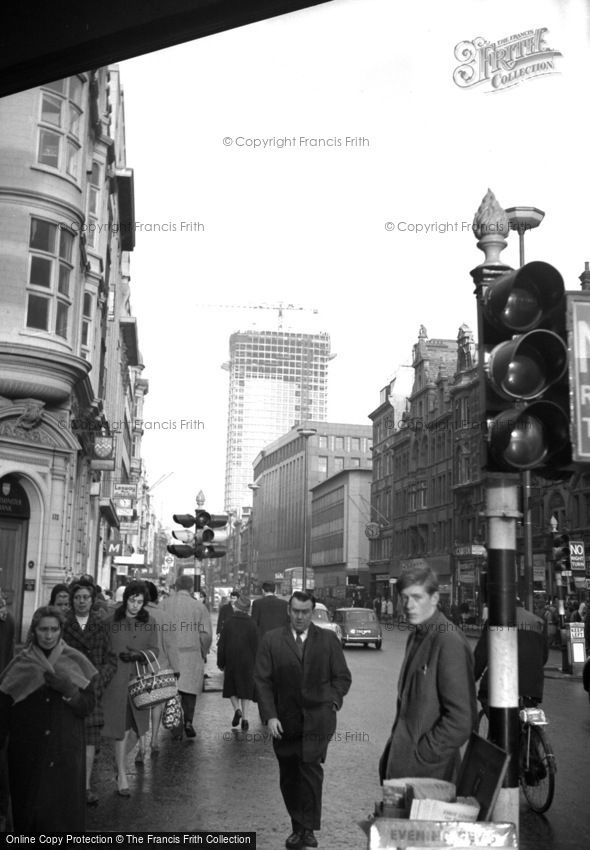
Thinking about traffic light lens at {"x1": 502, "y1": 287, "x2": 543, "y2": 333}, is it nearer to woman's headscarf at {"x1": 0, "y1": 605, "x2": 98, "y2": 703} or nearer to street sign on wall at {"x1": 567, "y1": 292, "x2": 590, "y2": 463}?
street sign on wall at {"x1": 567, "y1": 292, "x2": 590, "y2": 463}

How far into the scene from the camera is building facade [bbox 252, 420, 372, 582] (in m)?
67.4

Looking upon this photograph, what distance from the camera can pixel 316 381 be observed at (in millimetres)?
34812

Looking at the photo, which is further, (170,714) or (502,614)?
(170,714)

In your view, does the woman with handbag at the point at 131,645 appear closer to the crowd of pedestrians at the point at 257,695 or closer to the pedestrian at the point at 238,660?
the crowd of pedestrians at the point at 257,695

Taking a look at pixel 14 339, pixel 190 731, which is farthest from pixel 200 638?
pixel 14 339

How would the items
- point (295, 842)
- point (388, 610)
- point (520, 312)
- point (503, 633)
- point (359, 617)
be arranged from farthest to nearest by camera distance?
point (388, 610) → point (359, 617) → point (295, 842) → point (520, 312) → point (503, 633)

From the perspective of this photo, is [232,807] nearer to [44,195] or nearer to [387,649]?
[44,195]

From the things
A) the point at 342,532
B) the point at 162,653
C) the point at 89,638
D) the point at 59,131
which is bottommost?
the point at 162,653

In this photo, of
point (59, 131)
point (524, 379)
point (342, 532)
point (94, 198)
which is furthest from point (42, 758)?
point (342, 532)

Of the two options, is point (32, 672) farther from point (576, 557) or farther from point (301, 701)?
point (576, 557)

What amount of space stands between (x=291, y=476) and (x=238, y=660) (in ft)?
193

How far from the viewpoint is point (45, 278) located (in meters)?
16.6

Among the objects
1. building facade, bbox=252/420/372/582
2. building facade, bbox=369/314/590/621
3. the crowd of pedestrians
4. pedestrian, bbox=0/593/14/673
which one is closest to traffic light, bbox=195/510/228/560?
the crowd of pedestrians

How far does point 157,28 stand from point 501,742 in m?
4.44
